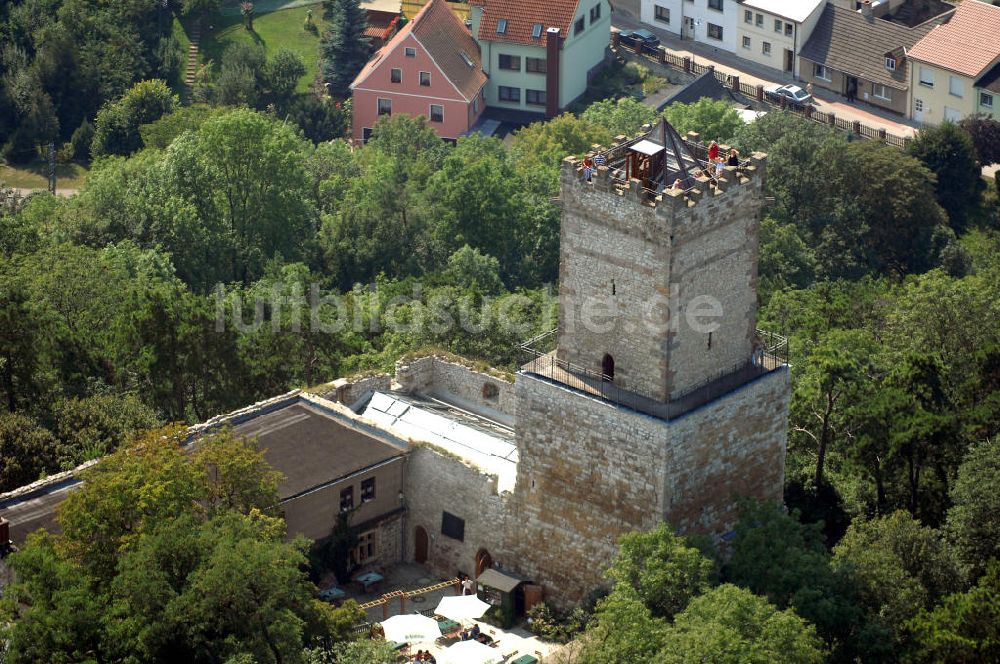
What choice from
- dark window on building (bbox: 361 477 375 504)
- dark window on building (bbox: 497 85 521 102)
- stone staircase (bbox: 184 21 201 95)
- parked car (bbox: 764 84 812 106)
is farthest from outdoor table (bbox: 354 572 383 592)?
stone staircase (bbox: 184 21 201 95)

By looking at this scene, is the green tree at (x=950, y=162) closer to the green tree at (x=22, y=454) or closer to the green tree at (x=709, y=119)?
the green tree at (x=709, y=119)

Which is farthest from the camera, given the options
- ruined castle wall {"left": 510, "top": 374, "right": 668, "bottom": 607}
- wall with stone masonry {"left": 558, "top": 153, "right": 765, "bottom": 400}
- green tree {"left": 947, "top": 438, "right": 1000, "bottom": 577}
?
green tree {"left": 947, "top": 438, "right": 1000, "bottom": 577}

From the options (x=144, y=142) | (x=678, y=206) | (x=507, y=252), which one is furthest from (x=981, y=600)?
(x=144, y=142)

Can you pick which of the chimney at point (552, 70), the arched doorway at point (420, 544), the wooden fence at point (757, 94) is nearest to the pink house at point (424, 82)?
the chimney at point (552, 70)

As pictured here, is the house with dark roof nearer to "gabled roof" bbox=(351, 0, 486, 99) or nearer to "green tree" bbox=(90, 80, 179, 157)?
"gabled roof" bbox=(351, 0, 486, 99)

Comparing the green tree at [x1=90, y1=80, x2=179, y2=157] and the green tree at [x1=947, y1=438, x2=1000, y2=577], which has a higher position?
the green tree at [x1=947, y1=438, x2=1000, y2=577]

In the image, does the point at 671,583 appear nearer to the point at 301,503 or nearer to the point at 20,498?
the point at 301,503

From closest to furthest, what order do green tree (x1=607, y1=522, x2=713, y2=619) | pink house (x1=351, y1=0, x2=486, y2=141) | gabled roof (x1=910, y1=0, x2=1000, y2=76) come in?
green tree (x1=607, y1=522, x2=713, y2=619), gabled roof (x1=910, y1=0, x2=1000, y2=76), pink house (x1=351, y1=0, x2=486, y2=141)
